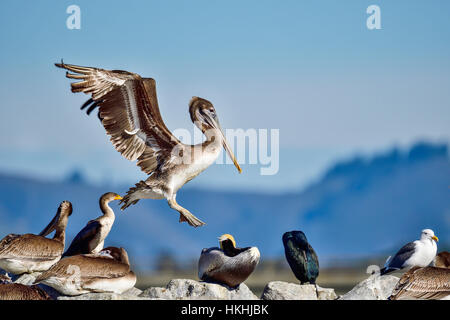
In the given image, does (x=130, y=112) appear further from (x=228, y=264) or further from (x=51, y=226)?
(x=228, y=264)

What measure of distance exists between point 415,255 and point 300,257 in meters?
1.62

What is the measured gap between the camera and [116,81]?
1160 centimetres

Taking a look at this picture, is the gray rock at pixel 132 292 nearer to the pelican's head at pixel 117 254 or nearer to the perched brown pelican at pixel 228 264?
the pelican's head at pixel 117 254

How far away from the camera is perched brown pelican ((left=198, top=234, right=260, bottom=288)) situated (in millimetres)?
10578

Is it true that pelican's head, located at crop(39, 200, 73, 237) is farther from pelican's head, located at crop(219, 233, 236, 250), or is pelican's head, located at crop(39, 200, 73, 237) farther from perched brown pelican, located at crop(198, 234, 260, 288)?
pelican's head, located at crop(219, 233, 236, 250)

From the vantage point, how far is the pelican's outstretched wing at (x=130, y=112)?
455 inches

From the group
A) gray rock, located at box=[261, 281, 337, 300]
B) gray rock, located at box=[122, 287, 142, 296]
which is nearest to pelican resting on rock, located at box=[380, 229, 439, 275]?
gray rock, located at box=[261, 281, 337, 300]

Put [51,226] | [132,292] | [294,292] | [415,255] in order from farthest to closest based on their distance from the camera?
[51,226] → [415,255] → [132,292] → [294,292]

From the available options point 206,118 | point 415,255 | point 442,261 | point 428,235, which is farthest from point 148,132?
point 442,261

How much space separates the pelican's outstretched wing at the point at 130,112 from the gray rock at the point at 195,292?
6.56ft

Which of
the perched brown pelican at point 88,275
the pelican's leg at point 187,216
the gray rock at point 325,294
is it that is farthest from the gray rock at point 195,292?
the pelican's leg at point 187,216

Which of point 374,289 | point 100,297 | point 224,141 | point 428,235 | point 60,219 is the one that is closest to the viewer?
point 100,297

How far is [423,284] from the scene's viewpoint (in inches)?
433
